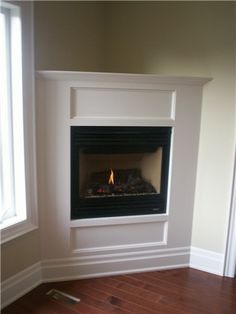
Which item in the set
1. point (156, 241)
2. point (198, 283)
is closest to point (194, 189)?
point (156, 241)

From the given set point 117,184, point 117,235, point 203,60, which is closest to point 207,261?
point 117,235

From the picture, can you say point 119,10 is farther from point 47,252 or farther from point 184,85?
point 47,252

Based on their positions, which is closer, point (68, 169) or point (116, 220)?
point (68, 169)

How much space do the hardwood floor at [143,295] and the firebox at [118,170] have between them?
54 cm

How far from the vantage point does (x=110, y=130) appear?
2.48m

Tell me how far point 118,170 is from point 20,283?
1.18 meters

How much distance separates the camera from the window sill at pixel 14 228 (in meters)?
2.16

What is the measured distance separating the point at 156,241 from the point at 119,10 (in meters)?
2.07

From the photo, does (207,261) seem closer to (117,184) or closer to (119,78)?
(117,184)

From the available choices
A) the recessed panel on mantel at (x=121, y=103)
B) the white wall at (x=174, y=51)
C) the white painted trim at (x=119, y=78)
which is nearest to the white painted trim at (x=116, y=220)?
the white wall at (x=174, y=51)

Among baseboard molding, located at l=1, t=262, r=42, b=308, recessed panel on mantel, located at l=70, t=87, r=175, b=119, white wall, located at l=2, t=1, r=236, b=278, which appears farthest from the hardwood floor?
recessed panel on mantel, located at l=70, t=87, r=175, b=119

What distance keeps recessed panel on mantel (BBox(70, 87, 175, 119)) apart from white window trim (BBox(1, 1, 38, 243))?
310 mm

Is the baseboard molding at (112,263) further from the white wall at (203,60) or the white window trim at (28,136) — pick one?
the white window trim at (28,136)

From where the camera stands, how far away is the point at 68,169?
245 centimetres
